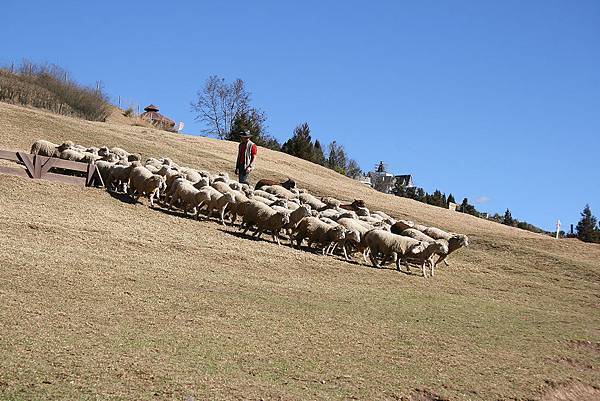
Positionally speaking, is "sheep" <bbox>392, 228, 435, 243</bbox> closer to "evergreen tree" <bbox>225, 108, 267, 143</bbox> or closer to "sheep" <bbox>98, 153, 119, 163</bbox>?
"sheep" <bbox>98, 153, 119, 163</bbox>

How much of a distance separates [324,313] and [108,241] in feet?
18.6

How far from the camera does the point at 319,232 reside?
21.1 meters

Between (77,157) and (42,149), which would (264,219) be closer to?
(77,157)

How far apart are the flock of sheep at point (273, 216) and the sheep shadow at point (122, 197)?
23 cm

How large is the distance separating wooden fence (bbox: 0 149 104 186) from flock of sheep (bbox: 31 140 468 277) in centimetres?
51

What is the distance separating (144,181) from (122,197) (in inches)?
34.8

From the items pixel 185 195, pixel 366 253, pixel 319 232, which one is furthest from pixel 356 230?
pixel 185 195

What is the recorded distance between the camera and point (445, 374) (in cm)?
1075

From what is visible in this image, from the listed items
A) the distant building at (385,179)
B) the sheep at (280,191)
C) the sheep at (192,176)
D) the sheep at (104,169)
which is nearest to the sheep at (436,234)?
the sheep at (280,191)

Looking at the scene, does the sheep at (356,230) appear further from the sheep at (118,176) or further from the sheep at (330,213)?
the sheep at (118,176)

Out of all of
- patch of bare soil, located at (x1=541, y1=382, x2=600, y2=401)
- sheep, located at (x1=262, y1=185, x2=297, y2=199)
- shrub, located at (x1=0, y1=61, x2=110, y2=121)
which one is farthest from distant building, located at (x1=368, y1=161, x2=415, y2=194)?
patch of bare soil, located at (x1=541, y1=382, x2=600, y2=401)

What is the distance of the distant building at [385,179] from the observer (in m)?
94.6

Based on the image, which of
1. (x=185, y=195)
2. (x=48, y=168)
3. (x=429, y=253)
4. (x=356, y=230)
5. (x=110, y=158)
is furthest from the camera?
(x=110, y=158)

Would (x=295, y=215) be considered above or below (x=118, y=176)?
below
